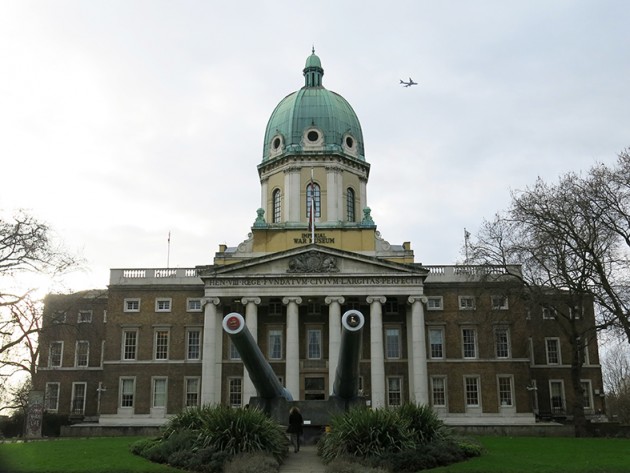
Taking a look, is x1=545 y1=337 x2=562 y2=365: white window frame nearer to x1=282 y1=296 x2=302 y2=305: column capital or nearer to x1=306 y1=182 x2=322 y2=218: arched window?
x1=306 y1=182 x2=322 y2=218: arched window

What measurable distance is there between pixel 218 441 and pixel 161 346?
3245cm

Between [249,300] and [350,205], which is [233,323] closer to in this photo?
[249,300]

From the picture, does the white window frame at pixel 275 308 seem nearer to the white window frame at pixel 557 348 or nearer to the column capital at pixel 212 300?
the column capital at pixel 212 300

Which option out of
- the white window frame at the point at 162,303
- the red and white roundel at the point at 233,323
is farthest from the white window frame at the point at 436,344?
the red and white roundel at the point at 233,323

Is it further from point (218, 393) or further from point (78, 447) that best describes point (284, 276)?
point (78, 447)

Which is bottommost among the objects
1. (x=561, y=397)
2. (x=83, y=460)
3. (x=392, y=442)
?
(x=83, y=460)

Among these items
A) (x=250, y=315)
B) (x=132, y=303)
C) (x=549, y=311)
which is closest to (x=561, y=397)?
(x=549, y=311)

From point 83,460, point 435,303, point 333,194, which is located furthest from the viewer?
point 333,194

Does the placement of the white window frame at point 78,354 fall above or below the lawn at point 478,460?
above

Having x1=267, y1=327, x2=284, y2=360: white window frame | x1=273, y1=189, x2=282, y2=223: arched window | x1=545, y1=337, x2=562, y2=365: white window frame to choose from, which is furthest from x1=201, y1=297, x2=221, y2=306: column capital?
x1=545, y1=337, x2=562, y2=365: white window frame

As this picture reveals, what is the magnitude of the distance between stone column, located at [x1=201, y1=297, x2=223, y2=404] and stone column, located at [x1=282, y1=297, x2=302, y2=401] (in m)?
5.02

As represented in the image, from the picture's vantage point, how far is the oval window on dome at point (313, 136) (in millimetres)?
57781

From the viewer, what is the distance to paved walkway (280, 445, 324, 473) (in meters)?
20.4

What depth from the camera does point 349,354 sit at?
22297 millimetres
